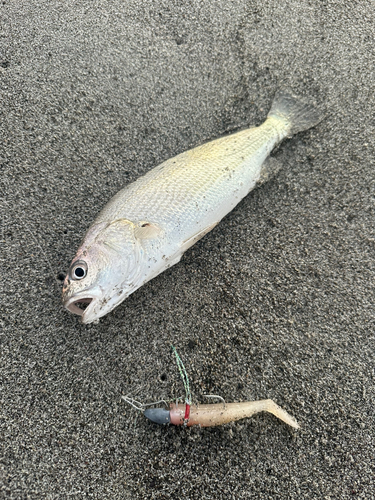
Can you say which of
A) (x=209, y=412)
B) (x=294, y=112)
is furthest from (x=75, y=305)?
(x=294, y=112)

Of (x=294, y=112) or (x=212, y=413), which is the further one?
(x=294, y=112)

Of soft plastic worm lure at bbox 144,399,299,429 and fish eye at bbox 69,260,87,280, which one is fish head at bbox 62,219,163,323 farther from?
soft plastic worm lure at bbox 144,399,299,429

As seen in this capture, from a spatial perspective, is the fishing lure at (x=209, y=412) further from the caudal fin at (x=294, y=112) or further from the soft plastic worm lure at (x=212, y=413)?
the caudal fin at (x=294, y=112)

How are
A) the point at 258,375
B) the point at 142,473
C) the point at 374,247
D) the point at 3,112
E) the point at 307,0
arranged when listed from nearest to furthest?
1. the point at 142,473
2. the point at 258,375
3. the point at 374,247
4. the point at 3,112
5. the point at 307,0

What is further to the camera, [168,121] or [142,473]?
[168,121]

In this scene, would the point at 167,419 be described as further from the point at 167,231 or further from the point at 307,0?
the point at 307,0

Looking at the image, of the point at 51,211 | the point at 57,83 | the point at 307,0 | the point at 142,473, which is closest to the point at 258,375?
the point at 142,473

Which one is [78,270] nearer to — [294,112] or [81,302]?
[81,302]
